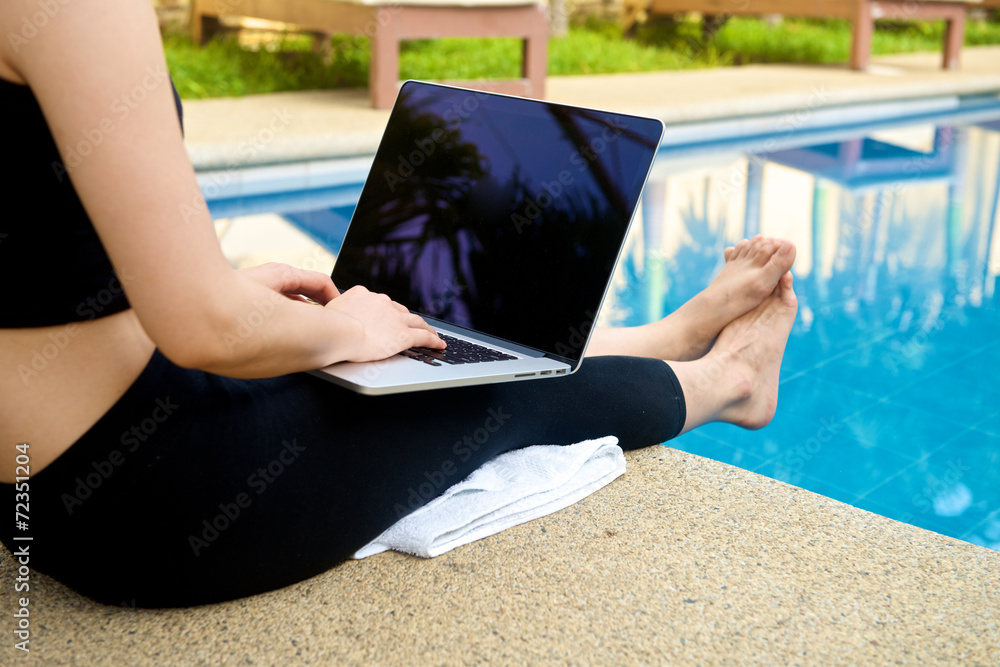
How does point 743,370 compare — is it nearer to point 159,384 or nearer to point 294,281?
point 294,281

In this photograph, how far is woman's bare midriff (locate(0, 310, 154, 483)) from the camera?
0.97 metres

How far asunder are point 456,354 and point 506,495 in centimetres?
23

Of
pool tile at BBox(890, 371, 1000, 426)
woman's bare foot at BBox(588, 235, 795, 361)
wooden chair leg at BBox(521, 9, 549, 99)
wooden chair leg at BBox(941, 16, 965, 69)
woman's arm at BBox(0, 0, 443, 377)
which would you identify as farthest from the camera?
wooden chair leg at BBox(941, 16, 965, 69)

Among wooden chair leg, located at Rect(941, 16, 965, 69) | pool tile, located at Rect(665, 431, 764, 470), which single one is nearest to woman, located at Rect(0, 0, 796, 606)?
pool tile, located at Rect(665, 431, 764, 470)

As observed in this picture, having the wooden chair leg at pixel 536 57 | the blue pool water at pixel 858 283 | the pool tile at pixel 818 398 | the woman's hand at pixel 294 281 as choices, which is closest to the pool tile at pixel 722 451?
the blue pool water at pixel 858 283

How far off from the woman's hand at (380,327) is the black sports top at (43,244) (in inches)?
11.2

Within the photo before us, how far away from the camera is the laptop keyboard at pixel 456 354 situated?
123 centimetres

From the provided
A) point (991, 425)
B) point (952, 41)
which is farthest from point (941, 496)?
point (952, 41)

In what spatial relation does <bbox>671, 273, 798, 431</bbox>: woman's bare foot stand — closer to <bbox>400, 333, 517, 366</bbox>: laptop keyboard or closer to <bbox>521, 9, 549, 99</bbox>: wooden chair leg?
<bbox>400, 333, 517, 366</bbox>: laptop keyboard

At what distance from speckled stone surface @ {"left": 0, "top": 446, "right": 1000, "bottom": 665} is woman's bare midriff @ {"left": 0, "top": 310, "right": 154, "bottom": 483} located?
0.27 m

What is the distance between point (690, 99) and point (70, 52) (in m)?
5.87

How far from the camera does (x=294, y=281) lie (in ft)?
4.42

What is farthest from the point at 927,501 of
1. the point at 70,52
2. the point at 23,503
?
the point at 70,52

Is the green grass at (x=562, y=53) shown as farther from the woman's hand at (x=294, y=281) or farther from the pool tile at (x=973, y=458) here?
the woman's hand at (x=294, y=281)
